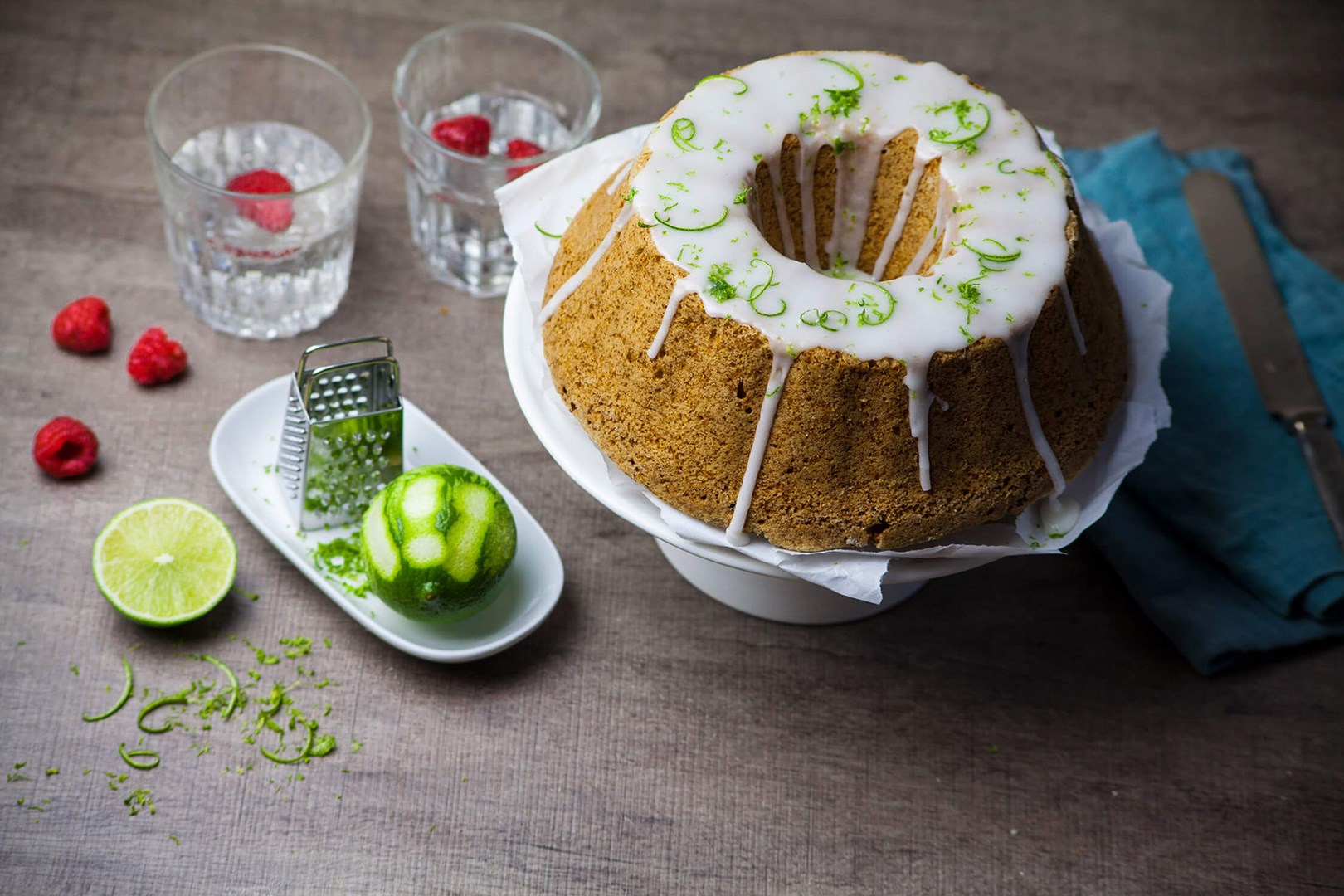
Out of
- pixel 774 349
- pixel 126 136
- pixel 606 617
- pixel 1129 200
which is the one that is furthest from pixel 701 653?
pixel 126 136

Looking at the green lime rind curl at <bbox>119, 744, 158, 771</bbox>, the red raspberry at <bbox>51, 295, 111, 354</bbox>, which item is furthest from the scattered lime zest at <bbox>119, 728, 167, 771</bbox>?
the red raspberry at <bbox>51, 295, 111, 354</bbox>

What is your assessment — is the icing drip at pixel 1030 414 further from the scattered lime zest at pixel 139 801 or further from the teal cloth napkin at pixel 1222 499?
the scattered lime zest at pixel 139 801

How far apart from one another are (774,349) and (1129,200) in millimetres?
1222

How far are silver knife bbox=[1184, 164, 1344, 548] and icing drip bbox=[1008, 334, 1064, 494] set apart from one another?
66cm

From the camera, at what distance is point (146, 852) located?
5.81 ft

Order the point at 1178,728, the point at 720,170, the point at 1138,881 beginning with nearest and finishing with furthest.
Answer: the point at 720,170
the point at 1138,881
the point at 1178,728

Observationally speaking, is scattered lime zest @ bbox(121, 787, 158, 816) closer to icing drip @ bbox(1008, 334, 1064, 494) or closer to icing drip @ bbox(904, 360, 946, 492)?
icing drip @ bbox(904, 360, 946, 492)

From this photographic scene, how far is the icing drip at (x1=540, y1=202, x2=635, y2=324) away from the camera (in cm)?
174

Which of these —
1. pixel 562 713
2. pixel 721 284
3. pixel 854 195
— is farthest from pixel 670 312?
pixel 562 713

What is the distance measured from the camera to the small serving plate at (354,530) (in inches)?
75.1

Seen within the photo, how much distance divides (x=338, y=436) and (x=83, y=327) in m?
0.59

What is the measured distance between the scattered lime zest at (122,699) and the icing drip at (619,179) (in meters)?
1.00

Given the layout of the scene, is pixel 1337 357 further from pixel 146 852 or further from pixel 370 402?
pixel 146 852

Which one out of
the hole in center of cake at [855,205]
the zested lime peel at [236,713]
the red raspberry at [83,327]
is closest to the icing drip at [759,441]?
the hole in center of cake at [855,205]
